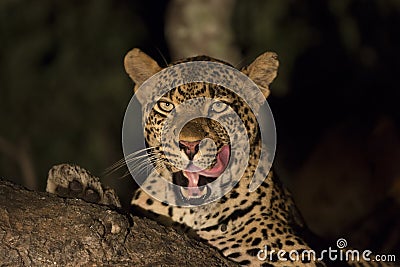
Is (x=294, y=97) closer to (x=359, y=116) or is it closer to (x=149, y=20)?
(x=359, y=116)

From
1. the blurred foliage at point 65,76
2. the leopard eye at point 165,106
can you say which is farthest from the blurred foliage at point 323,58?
the leopard eye at point 165,106

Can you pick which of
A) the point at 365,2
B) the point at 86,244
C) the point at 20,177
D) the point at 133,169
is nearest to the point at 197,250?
the point at 86,244

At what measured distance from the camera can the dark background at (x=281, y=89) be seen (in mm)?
9648

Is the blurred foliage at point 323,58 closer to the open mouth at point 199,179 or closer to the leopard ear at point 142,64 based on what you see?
the leopard ear at point 142,64

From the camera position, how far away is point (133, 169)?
5.69m

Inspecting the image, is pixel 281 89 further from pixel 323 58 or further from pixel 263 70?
pixel 263 70

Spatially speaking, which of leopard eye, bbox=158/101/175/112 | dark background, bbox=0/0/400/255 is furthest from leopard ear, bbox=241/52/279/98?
dark background, bbox=0/0/400/255

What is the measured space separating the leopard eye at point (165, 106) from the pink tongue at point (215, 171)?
0.40 metres

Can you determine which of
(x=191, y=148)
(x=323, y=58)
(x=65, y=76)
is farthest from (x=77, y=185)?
(x=323, y=58)

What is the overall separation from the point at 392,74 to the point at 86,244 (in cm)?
672

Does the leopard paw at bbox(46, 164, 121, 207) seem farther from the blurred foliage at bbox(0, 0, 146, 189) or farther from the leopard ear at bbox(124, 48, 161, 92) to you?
the blurred foliage at bbox(0, 0, 146, 189)

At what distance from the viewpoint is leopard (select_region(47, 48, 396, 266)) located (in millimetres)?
5270

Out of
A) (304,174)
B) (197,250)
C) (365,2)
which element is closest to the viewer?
(197,250)

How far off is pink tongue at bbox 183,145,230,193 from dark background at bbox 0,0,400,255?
3.58 metres
